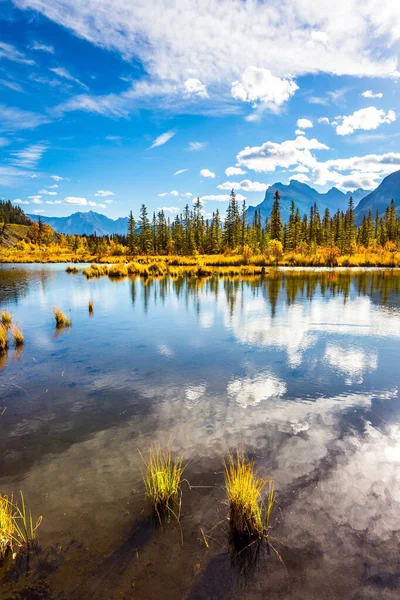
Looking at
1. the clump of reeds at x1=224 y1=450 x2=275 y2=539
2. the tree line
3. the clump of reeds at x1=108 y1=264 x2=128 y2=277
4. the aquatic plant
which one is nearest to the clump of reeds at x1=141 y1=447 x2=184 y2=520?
the clump of reeds at x1=224 y1=450 x2=275 y2=539

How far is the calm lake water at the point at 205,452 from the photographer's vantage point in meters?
3.77

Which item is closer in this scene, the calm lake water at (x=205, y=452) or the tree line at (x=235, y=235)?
the calm lake water at (x=205, y=452)

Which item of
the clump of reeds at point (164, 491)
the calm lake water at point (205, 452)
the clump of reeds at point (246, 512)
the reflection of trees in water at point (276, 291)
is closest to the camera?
the calm lake water at point (205, 452)

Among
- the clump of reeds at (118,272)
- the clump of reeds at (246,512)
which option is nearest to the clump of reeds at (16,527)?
the clump of reeds at (246,512)

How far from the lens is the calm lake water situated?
377cm

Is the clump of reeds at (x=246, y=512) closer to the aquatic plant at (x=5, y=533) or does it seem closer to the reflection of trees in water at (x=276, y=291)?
the aquatic plant at (x=5, y=533)

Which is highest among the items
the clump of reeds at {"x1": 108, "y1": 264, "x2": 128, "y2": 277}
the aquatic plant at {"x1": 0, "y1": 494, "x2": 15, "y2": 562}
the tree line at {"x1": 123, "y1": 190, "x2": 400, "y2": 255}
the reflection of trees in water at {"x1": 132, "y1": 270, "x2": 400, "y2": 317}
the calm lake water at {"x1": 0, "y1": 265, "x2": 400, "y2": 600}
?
the tree line at {"x1": 123, "y1": 190, "x2": 400, "y2": 255}

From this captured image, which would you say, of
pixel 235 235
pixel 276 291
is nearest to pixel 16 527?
pixel 276 291

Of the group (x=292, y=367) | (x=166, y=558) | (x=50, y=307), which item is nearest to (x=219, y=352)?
(x=292, y=367)

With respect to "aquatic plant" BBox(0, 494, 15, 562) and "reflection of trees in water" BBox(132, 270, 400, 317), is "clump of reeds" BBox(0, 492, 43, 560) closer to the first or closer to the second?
"aquatic plant" BBox(0, 494, 15, 562)

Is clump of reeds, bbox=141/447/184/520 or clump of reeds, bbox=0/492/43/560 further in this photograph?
clump of reeds, bbox=141/447/184/520

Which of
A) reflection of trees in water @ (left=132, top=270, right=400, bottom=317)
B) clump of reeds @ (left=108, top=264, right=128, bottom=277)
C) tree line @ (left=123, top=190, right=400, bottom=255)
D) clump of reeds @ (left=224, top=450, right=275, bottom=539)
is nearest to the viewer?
clump of reeds @ (left=224, top=450, right=275, bottom=539)

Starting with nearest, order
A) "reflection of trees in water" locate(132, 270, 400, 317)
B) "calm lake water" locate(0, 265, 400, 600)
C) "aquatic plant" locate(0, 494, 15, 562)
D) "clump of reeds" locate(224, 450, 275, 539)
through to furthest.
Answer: "calm lake water" locate(0, 265, 400, 600), "aquatic plant" locate(0, 494, 15, 562), "clump of reeds" locate(224, 450, 275, 539), "reflection of trees in water" locate(132, 270, 400, 317)

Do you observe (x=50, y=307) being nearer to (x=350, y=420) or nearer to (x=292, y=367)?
(x=292, y=367)
